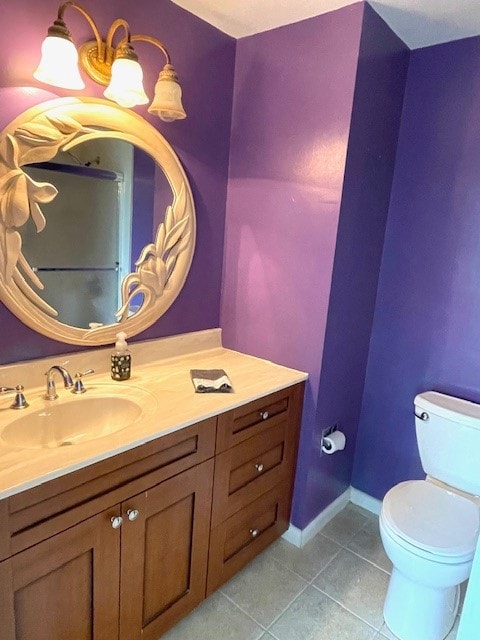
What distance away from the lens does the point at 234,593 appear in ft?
5.57

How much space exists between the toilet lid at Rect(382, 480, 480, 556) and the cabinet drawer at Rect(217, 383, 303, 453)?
1.71 ft

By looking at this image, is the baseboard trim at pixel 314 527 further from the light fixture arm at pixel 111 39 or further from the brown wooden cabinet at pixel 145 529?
the light fixture arm at pixel 111 39

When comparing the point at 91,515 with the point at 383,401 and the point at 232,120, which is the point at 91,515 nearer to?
the point at 383,401

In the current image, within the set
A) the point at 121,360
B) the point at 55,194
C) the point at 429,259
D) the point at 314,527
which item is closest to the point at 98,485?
the point at 121,360

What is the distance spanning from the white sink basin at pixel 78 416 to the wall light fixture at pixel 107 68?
0.99m

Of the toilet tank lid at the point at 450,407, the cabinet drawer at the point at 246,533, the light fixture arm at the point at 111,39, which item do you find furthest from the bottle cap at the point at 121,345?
the toilet tank lid at the point at 450,407

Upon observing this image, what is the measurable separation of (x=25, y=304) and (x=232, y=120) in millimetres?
1268

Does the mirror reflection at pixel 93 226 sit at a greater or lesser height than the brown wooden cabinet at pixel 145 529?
greater

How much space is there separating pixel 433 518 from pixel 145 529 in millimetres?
1055

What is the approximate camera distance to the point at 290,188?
1.84 metres

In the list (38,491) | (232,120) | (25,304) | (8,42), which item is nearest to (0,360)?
(25,304)

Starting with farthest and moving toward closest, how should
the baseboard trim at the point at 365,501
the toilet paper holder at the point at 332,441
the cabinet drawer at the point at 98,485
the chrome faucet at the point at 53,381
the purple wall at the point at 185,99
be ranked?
the baseboard trim at the point at 365,501 → the toilet paper holder at the point at 332,441 → the chrome faucet at the point at 53,381 → the purple wall at the point at 185,99 → the cabinet drawer at the point at 98,485

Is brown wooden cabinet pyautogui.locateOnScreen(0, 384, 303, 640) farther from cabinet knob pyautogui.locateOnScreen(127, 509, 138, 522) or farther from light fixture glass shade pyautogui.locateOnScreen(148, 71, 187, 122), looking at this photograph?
light fixture glass shade pyautogui.locateOnScreen(148, 71, 187, 122)

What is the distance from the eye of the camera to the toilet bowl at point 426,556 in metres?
1.43
